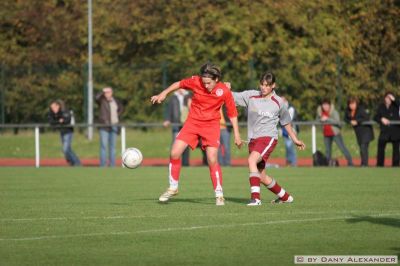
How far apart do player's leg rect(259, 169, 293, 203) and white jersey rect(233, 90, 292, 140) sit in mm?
535

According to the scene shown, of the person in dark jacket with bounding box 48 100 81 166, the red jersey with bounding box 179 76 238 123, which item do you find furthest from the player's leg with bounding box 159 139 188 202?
the person in dark jacket with bounding box 48 100 81 166

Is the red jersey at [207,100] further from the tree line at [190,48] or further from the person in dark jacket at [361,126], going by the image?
the tree line at [190,48]

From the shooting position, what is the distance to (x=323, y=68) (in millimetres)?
34031

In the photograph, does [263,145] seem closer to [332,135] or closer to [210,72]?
[210,72]

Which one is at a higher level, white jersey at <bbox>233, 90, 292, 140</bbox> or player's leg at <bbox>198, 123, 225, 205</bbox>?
white jersey at <bbox>233, 90, 292, 140</bbox>

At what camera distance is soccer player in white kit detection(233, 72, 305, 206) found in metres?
15.1

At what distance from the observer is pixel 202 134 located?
1532cm

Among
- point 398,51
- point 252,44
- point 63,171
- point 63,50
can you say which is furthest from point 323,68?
point 63,50

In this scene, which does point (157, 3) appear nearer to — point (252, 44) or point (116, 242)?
point (252, 44)

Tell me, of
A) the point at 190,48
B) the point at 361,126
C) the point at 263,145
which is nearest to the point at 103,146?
the point at 361,126

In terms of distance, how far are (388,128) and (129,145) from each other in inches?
402

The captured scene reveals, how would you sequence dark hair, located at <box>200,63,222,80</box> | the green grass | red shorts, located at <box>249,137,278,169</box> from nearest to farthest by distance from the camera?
dark hair, located at <box>200,63,222,80</box> → red shorts, located at <box>249,137,278,169</box> → the green grass

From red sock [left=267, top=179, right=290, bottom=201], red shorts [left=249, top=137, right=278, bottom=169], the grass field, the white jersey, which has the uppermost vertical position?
the white jersey

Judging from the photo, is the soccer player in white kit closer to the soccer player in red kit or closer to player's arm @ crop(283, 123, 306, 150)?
player's arm @ crop(283, 123, 306, 150)
